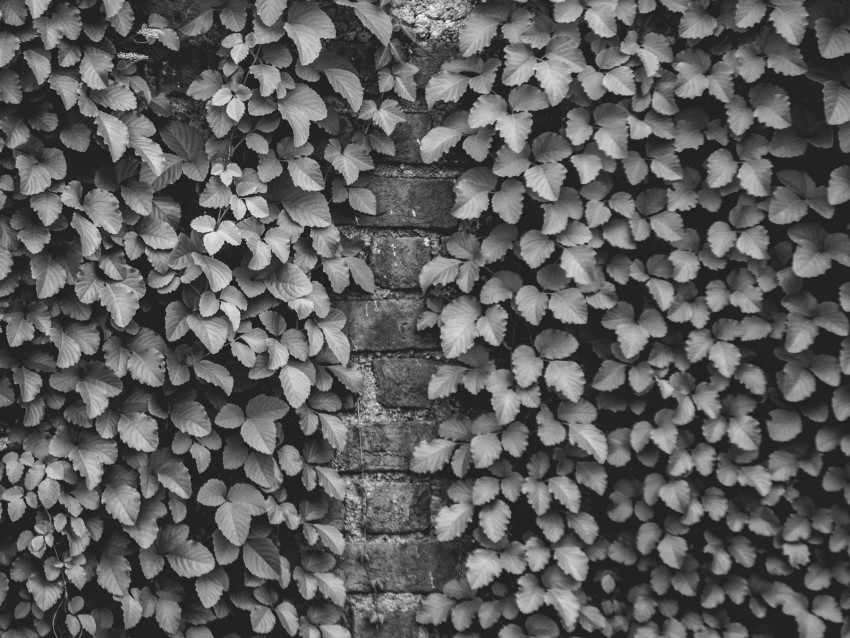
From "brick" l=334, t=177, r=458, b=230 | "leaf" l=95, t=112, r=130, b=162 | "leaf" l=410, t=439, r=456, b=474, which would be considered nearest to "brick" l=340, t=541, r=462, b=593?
"leaf" l=410, t=439, r=456, b=474

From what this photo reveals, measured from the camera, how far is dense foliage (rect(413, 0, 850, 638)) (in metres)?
1.57

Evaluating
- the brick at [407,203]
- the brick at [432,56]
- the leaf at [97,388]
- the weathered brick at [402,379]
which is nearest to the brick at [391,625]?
the weathered brick at [402,379]

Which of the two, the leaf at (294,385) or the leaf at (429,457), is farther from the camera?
the leaf at (429,457)

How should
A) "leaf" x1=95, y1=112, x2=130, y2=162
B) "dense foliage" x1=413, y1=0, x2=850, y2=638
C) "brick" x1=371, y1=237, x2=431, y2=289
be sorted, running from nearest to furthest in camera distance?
"leaf" x1=95, y1=112, x2=130, y2=162, "dense foliage" x1=413, y1=0, x2=850, y2=638, "brick" x1=371, y1=237, x2=431, y2=289

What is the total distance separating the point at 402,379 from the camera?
1696 mm

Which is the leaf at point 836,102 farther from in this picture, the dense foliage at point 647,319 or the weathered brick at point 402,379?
the weathered brick at point 402,379

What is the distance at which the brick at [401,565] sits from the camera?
5.64ft

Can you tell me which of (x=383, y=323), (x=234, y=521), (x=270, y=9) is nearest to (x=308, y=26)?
(x=270, y=9)

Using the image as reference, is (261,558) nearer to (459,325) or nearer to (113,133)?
(459,325)

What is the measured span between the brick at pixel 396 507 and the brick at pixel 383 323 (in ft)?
1.22

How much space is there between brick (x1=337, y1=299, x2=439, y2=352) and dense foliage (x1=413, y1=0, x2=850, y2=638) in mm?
75

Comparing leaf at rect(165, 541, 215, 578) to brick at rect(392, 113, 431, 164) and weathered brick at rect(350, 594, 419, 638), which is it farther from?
brick at rect(392, 113, 431, 164)

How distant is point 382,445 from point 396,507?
0.17 metres

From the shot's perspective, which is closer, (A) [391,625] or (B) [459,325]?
(B) [459,325]
